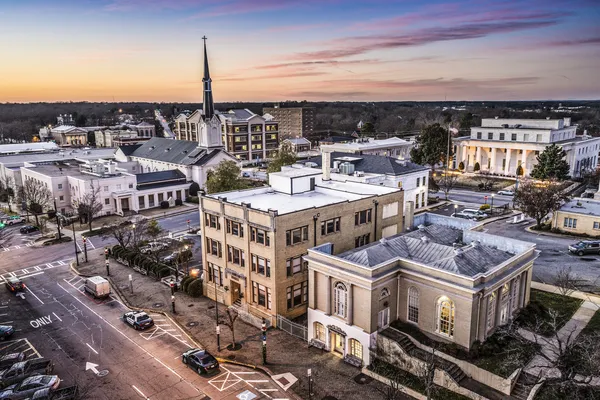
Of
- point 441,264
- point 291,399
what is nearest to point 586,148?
point 441,264

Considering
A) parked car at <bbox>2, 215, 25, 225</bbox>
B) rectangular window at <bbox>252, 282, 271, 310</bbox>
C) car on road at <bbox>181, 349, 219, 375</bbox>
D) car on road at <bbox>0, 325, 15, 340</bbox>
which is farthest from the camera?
parked car at <bbox>2, 215, 25, 225</bbox>

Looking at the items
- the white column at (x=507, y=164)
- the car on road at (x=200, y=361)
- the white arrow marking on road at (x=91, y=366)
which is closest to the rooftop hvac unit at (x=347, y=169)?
the car on road at (x=200, y=361)

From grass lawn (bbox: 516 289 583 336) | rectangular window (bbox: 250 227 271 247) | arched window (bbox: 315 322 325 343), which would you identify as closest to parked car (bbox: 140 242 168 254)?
rectangular window (bbox: 250 227 271 247)

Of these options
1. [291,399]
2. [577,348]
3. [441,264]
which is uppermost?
[441,264]

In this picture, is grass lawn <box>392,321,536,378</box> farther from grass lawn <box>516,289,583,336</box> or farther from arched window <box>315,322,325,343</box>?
arched window <box>315,322,325,343</box>

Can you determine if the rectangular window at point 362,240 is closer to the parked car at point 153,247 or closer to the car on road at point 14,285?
the parked car at point 153,247

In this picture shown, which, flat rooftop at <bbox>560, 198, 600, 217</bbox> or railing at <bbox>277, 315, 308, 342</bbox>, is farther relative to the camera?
flat rooftop at <bbox>560, 198, 600, 217</bbox>

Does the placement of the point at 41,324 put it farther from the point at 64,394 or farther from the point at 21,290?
the point at 64,394
